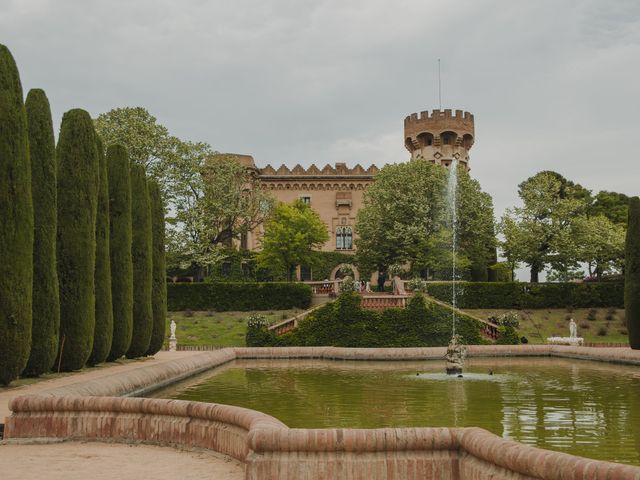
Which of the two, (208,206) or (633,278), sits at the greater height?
(208,206)

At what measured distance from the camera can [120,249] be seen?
67.9ft

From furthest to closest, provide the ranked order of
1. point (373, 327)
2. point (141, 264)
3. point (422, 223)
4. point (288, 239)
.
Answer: point (288, 239) < point (422, 223) < point (373, 327) < point (141, 264)

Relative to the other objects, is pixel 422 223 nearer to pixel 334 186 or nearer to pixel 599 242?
pixel 599 242

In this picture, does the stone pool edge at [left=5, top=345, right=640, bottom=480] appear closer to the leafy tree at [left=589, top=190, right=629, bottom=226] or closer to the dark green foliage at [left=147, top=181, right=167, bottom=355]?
the dark green foliage at [left=147, top=181, right=167, bottom=355]

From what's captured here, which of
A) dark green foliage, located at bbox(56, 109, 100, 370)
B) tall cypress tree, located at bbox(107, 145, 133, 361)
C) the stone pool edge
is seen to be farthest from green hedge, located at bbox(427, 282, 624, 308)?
the stone pool edge

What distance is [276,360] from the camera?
25500 mm

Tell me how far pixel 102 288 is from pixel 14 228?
5019mm

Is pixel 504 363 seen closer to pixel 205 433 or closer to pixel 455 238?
pixel 205 433

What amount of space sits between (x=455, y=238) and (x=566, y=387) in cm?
2975

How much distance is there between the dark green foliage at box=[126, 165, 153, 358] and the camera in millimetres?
21906

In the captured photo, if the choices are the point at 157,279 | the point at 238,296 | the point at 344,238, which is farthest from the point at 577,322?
the point at 344,238

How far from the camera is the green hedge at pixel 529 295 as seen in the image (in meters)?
40.2

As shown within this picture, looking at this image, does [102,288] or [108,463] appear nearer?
[108,463]

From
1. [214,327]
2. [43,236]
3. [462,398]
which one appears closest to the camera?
[462,398]
